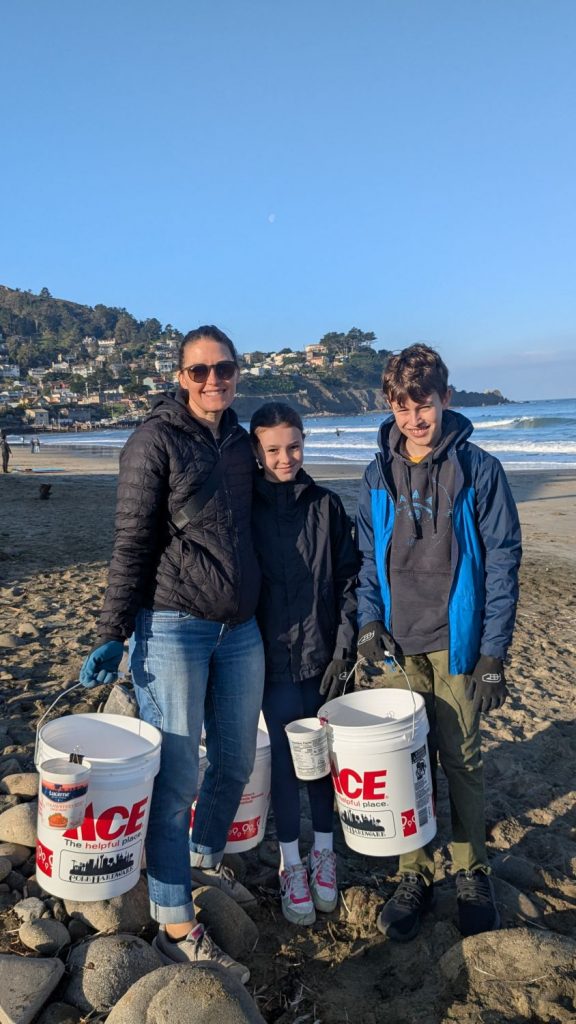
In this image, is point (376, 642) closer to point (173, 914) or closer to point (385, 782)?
point (385, 782)

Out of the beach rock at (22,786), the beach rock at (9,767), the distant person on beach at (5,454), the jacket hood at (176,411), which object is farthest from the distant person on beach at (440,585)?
the distant person on beach at (5,454)

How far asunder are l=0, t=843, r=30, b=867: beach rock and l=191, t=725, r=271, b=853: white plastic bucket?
2.58 feet

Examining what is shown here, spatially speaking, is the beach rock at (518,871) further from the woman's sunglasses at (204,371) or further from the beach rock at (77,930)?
the woman's sunglasses at (204,371)

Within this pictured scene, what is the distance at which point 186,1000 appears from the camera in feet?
6.83

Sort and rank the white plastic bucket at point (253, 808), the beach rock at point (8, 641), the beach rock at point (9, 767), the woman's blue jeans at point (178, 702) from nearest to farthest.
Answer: the woman's blue jeans at point (178, 702) < the white plastic bucket at point (253, 808) < the beach rock at point (9, 767) < the beach rock at point (8, 641)

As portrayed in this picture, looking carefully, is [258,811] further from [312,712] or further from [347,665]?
[347,665]

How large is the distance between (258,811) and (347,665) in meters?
0.77

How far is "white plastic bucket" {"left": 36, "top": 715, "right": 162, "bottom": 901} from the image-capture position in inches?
95.2

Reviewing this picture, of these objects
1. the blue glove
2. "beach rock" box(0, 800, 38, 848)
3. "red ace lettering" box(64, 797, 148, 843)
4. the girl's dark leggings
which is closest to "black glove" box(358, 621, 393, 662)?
the girl's dark leggings

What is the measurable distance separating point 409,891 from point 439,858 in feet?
1.84

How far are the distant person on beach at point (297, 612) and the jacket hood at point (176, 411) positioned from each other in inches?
12.3

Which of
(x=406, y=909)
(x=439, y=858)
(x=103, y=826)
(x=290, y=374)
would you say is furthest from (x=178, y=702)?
Answer: (x=290, y=374)

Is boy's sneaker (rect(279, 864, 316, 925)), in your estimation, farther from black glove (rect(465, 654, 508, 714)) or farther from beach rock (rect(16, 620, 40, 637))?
beach rock (rect(16, 620, 40, 637))

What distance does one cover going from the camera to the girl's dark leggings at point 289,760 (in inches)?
119
